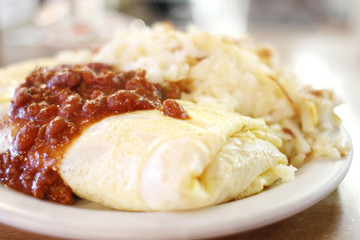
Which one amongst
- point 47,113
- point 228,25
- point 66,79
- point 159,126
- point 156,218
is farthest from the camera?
point 228,25

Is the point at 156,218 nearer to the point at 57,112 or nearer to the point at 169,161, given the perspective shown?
the point at 169,161

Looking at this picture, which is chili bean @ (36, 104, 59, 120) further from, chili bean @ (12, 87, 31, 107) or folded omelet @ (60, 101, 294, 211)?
folded omelet @ (60, 101, 294, 211)

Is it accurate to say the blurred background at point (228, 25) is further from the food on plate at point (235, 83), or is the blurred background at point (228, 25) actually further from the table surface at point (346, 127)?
the food on plate at point (235, 83)

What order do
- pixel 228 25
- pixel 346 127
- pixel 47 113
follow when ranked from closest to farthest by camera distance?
1. pixel 47 113
2. pixel 346 127
3. pixel 228 25

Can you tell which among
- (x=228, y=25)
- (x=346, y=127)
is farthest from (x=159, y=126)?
(x=228, y=25)

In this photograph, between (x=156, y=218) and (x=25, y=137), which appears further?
(x=25, y=137)
